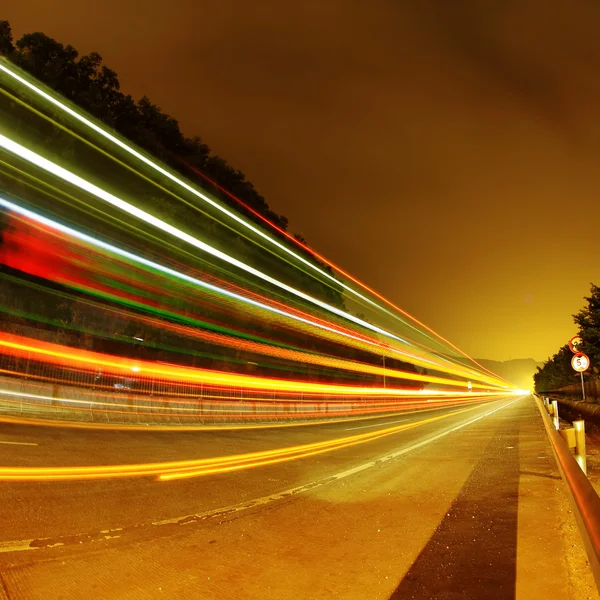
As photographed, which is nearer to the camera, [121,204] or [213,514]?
[213,514]

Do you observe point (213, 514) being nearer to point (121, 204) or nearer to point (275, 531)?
point (275, 531)

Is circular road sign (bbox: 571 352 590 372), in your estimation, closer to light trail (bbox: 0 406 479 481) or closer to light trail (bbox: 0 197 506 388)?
light trail (bbox: 0 406 479 481)

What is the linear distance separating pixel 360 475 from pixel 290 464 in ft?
7.00

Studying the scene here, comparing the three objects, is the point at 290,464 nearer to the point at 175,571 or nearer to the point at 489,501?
the point at 489,501

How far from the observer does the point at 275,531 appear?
630 centimetres

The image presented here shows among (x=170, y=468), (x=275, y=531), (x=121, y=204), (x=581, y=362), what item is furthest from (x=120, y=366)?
(x=275, y=531)

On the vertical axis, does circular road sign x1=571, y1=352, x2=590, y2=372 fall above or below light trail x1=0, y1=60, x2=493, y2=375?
below

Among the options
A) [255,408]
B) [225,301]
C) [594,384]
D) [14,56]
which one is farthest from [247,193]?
[594,384]

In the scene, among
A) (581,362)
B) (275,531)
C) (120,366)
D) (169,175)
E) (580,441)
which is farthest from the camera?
(169,175)

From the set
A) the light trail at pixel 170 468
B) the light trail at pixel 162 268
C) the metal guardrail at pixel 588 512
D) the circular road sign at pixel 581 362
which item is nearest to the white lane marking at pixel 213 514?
the light trail at pixel 170 468

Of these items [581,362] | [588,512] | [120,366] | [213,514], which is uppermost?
[581,362]

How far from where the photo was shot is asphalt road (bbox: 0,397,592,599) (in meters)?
4.63

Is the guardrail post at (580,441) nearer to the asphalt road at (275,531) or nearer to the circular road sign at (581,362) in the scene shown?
the asphalt road at (275,531)

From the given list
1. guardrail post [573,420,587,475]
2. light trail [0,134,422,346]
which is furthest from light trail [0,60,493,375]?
guardrail post [573,420,587,475]
